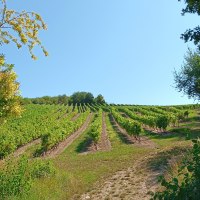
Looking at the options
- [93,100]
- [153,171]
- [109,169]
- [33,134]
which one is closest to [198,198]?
[153,171]

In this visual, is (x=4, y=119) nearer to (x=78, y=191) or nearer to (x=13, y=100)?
(x=13, y=100)

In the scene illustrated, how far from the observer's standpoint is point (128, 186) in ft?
47.0

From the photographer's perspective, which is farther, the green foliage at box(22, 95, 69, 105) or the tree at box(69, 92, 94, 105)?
the tree at box(69, 92, 94, 105)


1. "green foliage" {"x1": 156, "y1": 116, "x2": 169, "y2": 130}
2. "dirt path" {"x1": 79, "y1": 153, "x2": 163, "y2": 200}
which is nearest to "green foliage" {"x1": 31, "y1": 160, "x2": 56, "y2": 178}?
"dirt path" {"x1": 79, "y1": 153, "x2": 163, "y2": 200}

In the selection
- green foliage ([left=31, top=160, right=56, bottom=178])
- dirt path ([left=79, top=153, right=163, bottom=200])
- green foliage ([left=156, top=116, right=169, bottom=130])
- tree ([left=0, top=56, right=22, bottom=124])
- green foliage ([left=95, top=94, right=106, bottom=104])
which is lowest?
dirt path ([left=79, top=153, right=163, bottom=200])

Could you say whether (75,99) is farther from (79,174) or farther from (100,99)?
(79,174)

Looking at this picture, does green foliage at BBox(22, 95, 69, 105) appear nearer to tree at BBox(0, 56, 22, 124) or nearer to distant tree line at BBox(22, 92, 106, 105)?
distant tree line at BBox(22, 92, 106, 105)

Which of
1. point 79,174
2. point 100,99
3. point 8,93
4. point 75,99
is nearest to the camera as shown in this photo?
point 8,93

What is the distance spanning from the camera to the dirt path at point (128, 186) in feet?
42.6

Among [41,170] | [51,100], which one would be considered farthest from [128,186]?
[51,100]

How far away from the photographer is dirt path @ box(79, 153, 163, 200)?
12984mm

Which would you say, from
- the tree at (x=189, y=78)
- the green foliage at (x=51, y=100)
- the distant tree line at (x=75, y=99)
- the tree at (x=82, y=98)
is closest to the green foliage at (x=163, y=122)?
the tree at (x=189, y=78)

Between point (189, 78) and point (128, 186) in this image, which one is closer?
point (128, 186)

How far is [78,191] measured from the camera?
14.4 m
